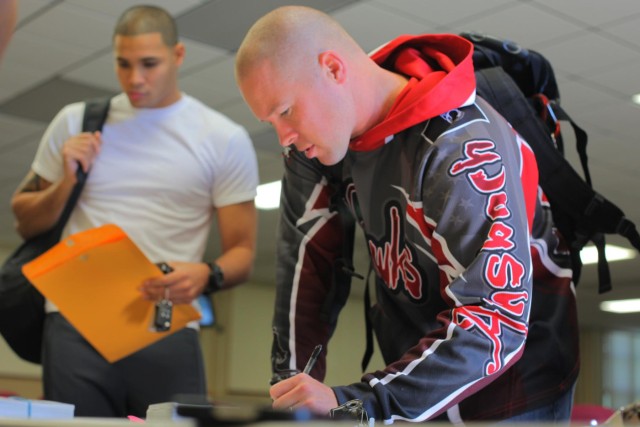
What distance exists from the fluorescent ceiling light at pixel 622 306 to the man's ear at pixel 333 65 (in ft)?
40.2

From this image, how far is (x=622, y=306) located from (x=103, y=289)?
40.4ft

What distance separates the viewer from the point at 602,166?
24.0 ft

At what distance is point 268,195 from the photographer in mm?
8883

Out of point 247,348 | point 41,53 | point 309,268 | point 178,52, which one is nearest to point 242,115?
point 41,53

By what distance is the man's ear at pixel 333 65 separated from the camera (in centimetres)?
152

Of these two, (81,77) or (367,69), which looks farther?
(81,77)

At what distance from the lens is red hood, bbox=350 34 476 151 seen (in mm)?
1472

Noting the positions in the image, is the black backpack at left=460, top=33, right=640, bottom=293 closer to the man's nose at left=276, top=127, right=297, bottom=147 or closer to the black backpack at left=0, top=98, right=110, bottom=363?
the man's nose at left=276, top=127, right=297, bottom=147

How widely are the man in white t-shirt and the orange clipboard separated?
41mm

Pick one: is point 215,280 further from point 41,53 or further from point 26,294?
point 41,53

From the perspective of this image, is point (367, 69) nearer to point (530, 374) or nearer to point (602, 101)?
point (530, 374)

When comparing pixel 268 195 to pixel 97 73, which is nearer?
pixel 97 73

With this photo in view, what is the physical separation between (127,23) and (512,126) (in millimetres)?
1355

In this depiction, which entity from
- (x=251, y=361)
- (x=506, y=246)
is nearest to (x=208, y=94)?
(x=506, y=246)
